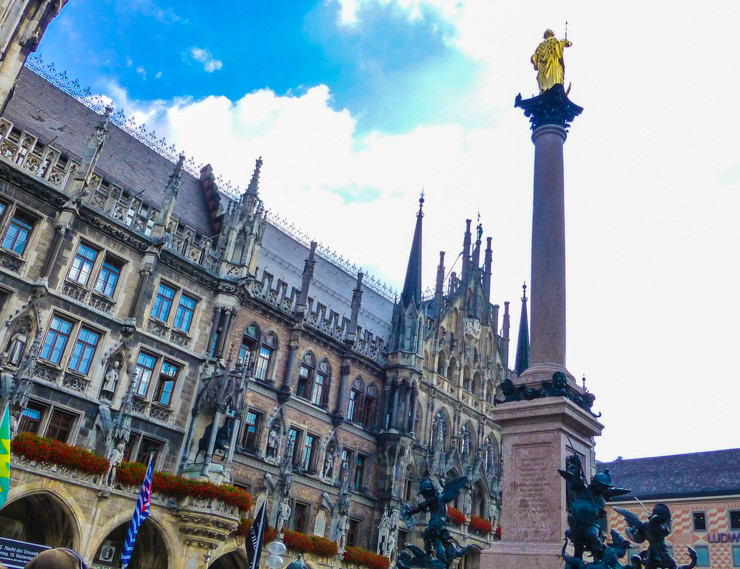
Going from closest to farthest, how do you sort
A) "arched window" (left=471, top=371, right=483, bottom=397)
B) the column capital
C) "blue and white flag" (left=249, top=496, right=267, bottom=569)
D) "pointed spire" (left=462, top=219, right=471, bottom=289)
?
the column capital → "blue and white flag" (left=249, top=496, right=267, bottom=569) → "arched window" (left=471, top=371, right=483, bottom=397) → "pointed spire" (left=462, top=219, right=471, bottom=289)

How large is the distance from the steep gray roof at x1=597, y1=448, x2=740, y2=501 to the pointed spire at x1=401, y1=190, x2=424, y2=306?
76.8 ft

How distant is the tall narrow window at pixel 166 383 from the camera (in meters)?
27.3

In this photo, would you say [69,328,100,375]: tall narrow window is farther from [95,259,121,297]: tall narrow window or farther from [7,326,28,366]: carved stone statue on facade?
[7,326,28,366]: carved stone statue on facade

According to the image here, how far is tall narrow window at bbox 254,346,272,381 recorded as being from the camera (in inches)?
1238

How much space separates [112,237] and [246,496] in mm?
11443

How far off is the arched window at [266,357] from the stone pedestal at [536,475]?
19.9m

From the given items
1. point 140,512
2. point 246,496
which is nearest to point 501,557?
point 140,512

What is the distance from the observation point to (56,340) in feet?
80.0

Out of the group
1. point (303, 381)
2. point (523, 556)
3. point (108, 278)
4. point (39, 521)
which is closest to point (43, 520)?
point (39, 521)

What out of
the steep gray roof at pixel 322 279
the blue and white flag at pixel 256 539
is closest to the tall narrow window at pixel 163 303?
the steep gray roof at pixel 322 279

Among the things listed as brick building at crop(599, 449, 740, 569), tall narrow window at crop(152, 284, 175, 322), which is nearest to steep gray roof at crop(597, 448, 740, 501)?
brick building at crop(599, 449, 740, 569)

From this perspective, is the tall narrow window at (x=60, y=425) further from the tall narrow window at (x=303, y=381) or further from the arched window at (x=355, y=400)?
the arched window at (x=355, y=400)

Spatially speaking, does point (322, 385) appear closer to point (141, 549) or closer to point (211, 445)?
point (211, 445)

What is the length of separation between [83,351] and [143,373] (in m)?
2.60
